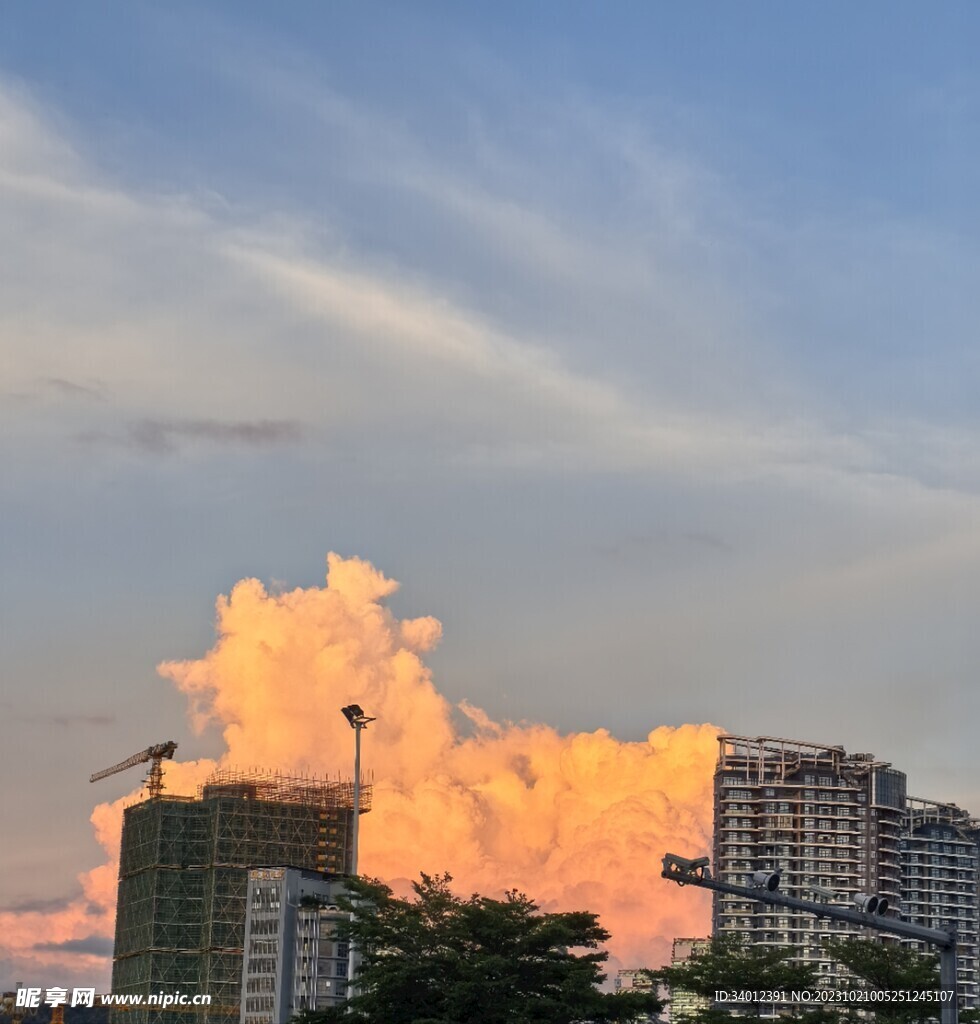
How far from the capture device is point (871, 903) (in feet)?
179

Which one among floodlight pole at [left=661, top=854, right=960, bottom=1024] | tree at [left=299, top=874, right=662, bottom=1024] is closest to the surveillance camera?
floodlight pole at [left=661, top=854, right=960, bottom=1024]

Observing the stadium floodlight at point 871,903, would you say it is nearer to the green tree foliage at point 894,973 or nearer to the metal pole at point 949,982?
the metal pole at point 949,982

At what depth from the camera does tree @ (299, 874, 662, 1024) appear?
275ft

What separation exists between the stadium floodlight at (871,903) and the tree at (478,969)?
1199 inches

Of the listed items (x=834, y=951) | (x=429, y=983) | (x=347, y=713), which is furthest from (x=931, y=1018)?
(x=347, y=713)

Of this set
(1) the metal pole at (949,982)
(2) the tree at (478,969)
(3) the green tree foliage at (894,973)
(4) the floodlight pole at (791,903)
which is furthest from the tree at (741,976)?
(4) the floodlight pole at (791,903)

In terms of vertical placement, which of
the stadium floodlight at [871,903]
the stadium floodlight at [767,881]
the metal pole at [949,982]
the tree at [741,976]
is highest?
the stadium floodlight at [767,881]

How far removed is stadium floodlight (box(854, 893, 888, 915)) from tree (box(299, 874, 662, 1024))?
30.5 metres

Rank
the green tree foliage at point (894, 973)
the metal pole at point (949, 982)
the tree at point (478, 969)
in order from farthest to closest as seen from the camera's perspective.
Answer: the green tree foliage at point (894, 973), the tree at point (478, 969), the metal pole at point (949, 982)

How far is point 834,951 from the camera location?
99.6 meters

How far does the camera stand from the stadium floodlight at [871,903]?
5398 centimetres

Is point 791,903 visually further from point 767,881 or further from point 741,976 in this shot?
point 741,976

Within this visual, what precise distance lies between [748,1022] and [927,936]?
3834cm

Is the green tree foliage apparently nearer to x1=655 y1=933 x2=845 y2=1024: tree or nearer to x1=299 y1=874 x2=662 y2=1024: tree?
x1=655 y1=933 x2=845 y2=1024: tree
